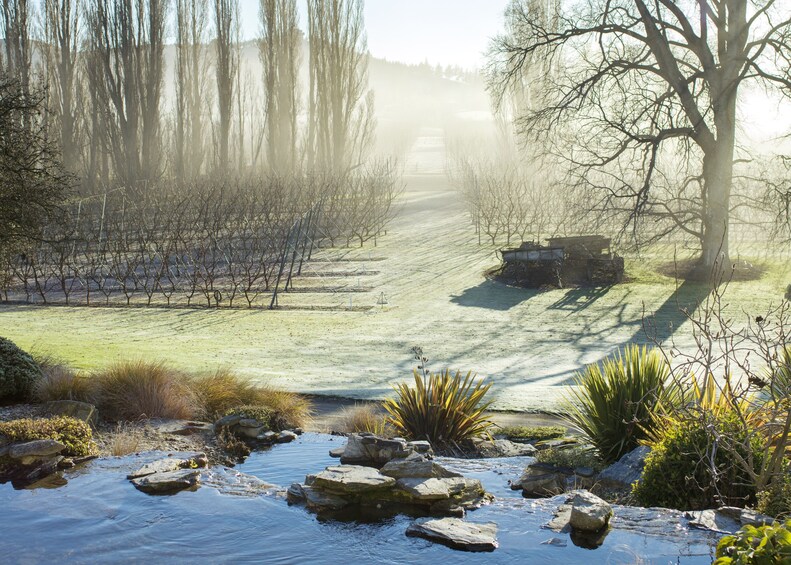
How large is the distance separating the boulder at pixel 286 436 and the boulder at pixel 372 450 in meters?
1.14

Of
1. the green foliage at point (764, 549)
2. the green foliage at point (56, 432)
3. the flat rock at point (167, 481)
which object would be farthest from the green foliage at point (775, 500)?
the green foliage at point (56, 432)

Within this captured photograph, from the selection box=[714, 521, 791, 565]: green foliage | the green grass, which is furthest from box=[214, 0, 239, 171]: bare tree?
box=[714, 521, 791, 565]: green foliage

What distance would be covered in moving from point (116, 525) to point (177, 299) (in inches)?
587

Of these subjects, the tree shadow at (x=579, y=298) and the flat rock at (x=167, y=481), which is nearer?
the flat rock at (x=167, y=481)

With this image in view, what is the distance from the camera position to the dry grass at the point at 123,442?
27.1 feet

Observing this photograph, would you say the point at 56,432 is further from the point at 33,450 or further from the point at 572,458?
the point at 572,458

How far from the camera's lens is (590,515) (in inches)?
237

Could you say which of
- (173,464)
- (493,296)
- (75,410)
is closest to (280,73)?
(493,296)

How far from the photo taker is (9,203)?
38.6 feet

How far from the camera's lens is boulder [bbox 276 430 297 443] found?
888 centimetres

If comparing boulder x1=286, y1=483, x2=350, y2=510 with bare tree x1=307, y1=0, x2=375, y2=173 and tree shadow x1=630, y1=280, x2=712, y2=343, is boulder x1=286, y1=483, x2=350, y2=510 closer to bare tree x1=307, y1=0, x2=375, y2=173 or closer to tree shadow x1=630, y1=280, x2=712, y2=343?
tree shadow x1=630, y1=280, x2=712, y2=343

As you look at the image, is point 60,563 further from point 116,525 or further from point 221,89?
point 221,89

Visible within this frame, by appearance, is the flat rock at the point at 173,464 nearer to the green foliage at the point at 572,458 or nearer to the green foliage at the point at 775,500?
the green foliage at the point at 572,458

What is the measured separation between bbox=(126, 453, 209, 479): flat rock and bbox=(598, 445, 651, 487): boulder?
12.1 feet
